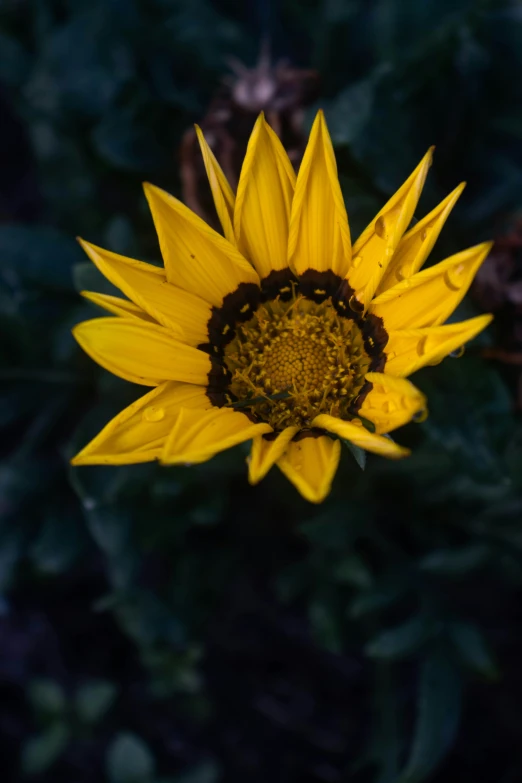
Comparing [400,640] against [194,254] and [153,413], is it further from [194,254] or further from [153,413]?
[194,254]

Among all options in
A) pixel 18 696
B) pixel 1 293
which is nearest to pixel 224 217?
pixel 1 293

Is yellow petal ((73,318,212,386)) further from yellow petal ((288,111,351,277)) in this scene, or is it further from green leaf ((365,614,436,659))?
green leaf ((365,614,436,659))

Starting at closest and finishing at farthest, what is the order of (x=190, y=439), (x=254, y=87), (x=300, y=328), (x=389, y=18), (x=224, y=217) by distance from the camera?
1. (x=190, y=439)
2. (x=224, y=217)
3. (x=300, y=328)
4. (x=254, y=87)
5. (x=389, y=18)

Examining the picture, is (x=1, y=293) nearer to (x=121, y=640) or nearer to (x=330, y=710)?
(x=121, y=640)

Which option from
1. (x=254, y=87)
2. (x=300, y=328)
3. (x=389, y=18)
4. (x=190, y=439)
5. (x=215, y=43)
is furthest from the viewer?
(x=215, y=43)

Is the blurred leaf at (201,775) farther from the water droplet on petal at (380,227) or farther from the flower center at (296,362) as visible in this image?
the water droplet on petal at (380,227)

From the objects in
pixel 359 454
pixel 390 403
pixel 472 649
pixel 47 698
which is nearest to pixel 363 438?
pixel 359 454
